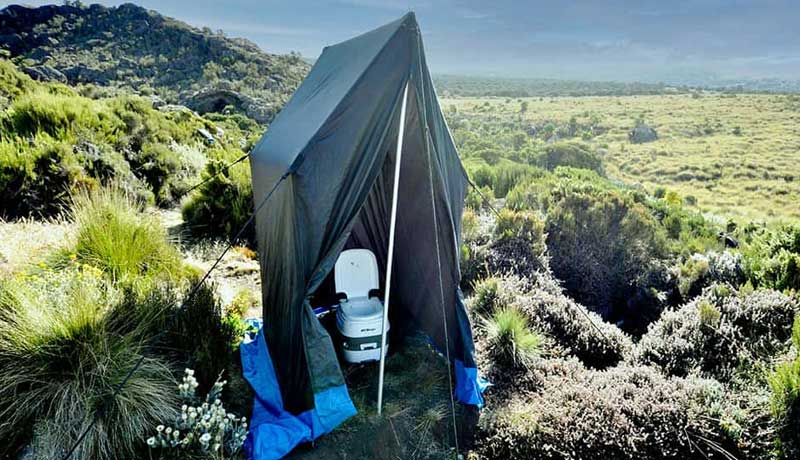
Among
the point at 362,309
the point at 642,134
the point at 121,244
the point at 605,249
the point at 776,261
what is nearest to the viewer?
the point at 362,309

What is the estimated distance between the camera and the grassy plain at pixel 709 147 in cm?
2223

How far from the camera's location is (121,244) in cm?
419

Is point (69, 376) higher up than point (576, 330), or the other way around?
point (69, 376)

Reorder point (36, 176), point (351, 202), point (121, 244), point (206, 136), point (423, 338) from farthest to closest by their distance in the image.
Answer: point (206, 136) < point (36, 176) < point (423, 338) < point (121, 244) < point (351, 202)

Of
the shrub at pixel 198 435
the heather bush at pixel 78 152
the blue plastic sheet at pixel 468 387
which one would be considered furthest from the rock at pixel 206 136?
the blue plastic sheet at pixel 468 387

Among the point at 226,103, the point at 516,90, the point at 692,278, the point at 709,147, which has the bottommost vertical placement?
the point at 692,278

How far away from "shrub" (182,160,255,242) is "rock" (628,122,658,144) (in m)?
37.6

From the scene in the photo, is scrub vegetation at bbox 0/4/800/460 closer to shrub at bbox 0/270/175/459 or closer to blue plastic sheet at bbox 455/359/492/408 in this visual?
shrub at bbox 0/270/175/459

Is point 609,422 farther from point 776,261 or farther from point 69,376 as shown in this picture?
point 776,261

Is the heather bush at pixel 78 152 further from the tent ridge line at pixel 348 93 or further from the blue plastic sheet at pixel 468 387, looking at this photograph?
the blue plastic sheet at pixel 468 387

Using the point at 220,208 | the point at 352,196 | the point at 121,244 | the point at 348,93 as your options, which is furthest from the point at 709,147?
the point at 121,244

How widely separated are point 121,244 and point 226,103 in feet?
76.8

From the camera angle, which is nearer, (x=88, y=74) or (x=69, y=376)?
(x=69, y=376)

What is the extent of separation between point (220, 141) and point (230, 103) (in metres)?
12.6
